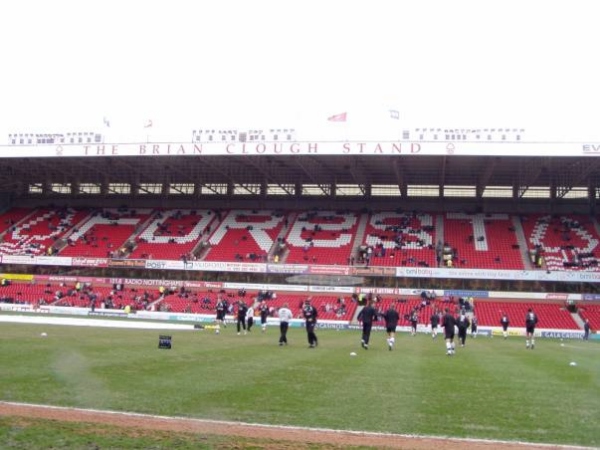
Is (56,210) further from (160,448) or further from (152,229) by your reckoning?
(160,448)

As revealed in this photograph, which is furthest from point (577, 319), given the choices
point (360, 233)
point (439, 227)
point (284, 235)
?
point (284, 235)

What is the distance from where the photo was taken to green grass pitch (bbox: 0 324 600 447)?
28.8 ft

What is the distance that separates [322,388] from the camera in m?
11.5

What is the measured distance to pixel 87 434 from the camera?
7.44m

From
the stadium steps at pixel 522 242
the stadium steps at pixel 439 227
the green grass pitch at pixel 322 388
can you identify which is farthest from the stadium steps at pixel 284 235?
the green grass pitch at pixel 322 388

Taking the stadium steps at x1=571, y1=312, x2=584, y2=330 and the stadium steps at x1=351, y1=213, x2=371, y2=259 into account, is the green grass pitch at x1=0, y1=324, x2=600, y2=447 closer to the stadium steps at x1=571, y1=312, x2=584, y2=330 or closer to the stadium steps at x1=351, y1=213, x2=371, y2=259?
the stadium steps at x1=571, y1=312, x2=584, y2=330

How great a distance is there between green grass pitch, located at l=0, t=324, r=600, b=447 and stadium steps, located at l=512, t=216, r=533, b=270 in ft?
94.9

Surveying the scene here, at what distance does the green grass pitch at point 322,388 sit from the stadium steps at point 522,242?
28926 millimetres

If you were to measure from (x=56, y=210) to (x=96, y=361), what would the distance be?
166ft

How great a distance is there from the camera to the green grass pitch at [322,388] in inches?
345

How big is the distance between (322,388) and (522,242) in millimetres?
41763

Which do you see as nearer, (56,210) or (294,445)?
(294,445)

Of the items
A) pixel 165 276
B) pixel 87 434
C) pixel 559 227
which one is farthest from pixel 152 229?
pixel 87 434

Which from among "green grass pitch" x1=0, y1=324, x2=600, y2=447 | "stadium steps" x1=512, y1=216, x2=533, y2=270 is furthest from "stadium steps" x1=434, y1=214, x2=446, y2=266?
"green grass pitch" x1=0, y1=324, x2=600, y2=447
